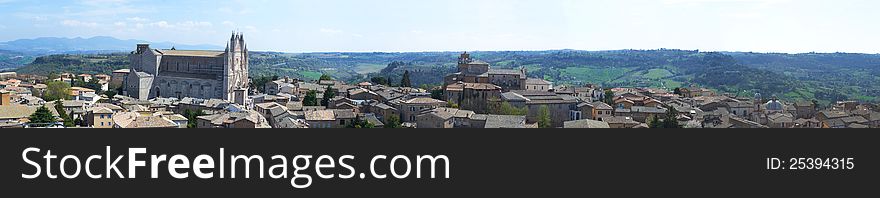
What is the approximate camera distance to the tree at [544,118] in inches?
1339

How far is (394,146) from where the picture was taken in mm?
11039

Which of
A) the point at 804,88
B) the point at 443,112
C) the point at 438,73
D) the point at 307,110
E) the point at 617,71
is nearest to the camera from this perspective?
the point at 443,112

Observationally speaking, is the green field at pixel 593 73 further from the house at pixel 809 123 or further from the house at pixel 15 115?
the house at pixel 15 115

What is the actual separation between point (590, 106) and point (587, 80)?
7798 cm

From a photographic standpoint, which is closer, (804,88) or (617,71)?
(804,88)

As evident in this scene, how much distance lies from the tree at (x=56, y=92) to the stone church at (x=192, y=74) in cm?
394

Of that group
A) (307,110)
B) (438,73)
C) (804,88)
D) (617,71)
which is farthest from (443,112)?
(617,71)

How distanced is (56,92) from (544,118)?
99.5 ft

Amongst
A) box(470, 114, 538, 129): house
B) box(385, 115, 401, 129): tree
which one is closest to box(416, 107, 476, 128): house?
box(470, 114, 538, 129): house

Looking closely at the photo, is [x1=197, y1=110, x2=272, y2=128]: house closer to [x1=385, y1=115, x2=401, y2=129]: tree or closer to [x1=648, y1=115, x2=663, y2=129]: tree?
[x1=385, y1=115, x2=401, y2=129]: tree

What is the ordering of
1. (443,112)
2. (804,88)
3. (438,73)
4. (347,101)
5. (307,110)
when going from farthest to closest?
1. (438,73)
2. (804,88)
3. (347,101)
4. (307,110)
5. (443,112)

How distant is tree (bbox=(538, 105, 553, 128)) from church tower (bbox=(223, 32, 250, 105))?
57.8ft

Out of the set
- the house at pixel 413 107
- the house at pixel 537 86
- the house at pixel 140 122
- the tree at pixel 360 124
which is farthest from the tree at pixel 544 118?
the house at pixel 140 122

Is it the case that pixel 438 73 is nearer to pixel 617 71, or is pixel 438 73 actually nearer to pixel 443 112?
pixel 617 71
